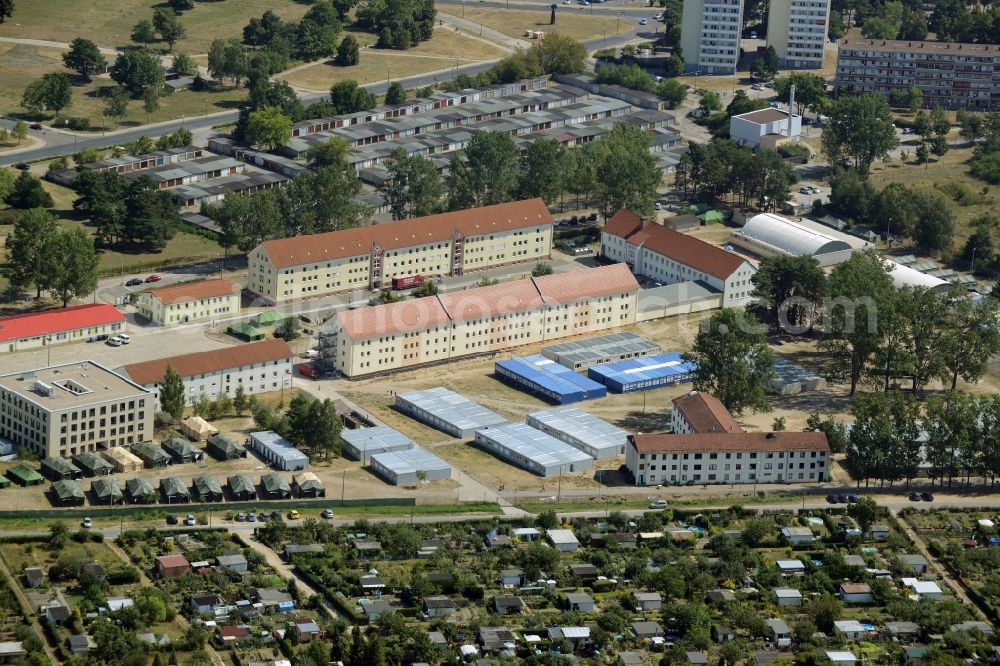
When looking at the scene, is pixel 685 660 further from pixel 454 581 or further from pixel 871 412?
pixel 871 412

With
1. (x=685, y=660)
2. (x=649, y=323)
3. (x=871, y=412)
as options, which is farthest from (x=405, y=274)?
(x=685, y=660)

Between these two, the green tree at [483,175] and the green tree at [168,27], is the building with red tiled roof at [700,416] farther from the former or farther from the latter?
the green tree at [168,27]

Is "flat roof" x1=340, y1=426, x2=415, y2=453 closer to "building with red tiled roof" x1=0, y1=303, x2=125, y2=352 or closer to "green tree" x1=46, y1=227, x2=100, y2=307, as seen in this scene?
"building with red tiled roof" x1=0, y1=303, x2=125, y2=352

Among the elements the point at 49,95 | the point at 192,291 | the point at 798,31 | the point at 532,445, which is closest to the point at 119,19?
the point at 49,95

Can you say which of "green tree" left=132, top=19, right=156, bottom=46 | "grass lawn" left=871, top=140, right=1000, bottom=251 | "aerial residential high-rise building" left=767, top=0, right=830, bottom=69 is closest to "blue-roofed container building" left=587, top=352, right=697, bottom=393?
"grass lawn" left=871, top=140, right=1000, bottom=251

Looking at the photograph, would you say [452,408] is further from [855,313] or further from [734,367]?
[855,313]

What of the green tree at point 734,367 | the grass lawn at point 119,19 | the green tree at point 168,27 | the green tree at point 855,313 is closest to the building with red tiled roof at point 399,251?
the green tree at point 855,313
